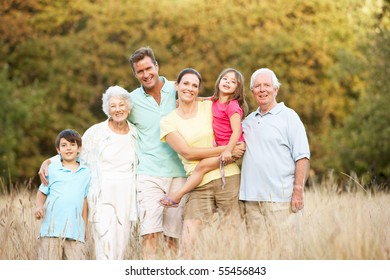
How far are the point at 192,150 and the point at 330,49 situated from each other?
12.6 m

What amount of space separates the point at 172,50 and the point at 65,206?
43.5 feet

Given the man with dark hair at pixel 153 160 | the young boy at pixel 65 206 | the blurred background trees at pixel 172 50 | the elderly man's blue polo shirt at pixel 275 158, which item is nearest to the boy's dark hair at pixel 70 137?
the young boy at pixel 65 206

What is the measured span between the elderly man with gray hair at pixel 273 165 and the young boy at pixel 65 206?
1.27m

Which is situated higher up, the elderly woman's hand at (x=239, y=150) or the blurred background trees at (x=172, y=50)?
the blurred background trees at (x=172, y=50)

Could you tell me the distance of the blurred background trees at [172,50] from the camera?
17.1 meters

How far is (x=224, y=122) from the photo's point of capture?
5.58 m

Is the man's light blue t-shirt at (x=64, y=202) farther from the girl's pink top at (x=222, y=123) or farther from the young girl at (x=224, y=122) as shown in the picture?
the girl's pink top at (x=222, y=123)

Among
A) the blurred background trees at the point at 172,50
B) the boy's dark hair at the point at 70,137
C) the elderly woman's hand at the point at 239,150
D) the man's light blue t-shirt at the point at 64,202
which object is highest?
the blurred background trees at the point at 172,50

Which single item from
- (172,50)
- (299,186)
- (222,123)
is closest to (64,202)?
(222,123)

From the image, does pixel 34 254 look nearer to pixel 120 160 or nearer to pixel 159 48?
pixel 120 160

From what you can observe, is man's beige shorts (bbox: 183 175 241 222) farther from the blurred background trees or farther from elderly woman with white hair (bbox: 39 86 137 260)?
the blurred background trees

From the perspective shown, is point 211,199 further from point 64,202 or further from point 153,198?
point 64,202

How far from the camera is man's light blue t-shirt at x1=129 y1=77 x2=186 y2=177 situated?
5.87 meters
